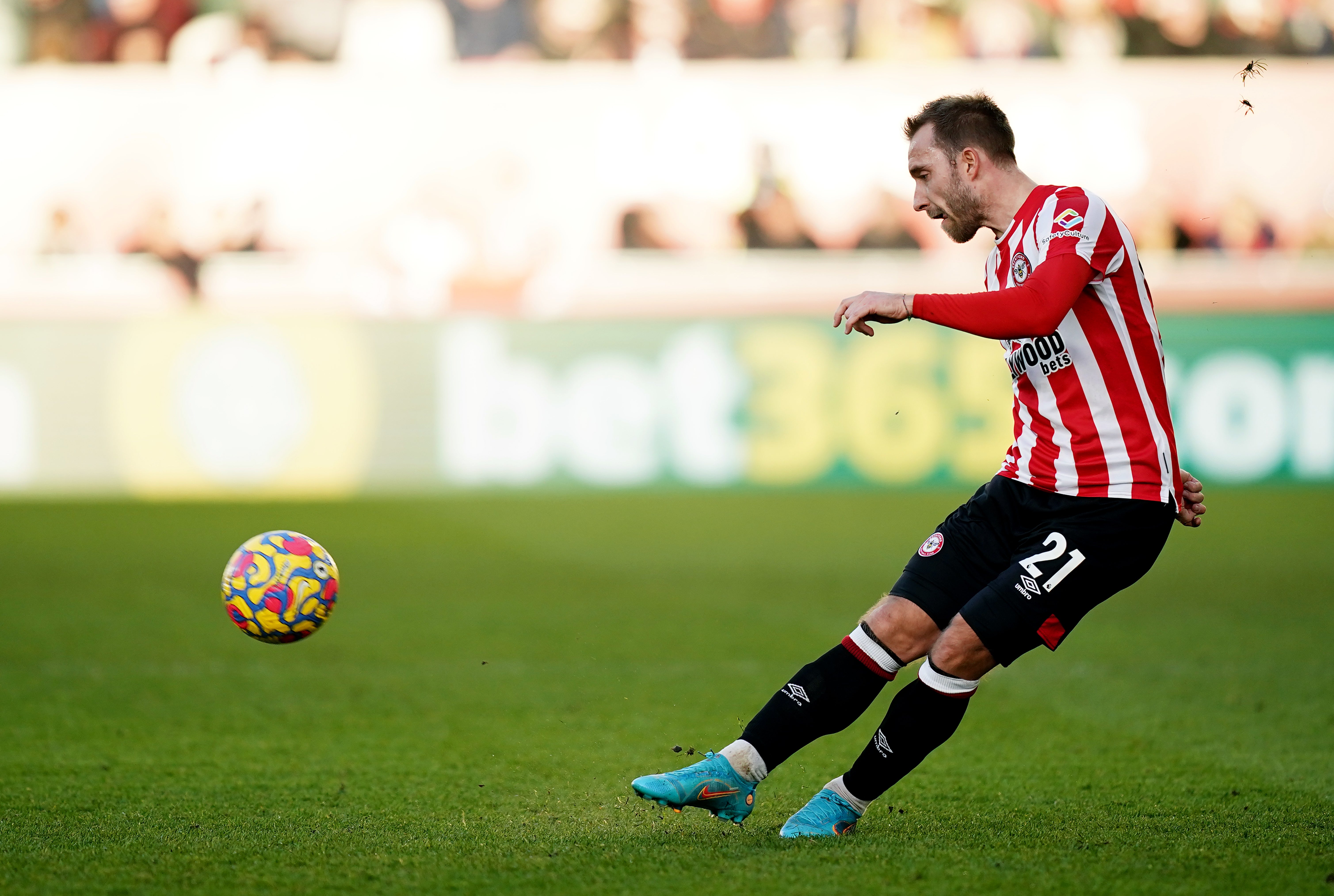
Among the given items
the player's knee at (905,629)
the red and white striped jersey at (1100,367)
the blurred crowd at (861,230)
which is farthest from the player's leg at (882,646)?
the blurred crowd at (861,230)

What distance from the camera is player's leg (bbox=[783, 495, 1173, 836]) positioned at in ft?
11.0

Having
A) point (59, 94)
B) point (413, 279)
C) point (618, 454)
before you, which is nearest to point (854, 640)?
point (618, 454)

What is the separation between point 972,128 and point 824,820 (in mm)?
1750

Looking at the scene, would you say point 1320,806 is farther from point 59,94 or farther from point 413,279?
point 59,94

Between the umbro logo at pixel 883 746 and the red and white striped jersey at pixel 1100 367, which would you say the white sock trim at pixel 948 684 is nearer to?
the umbro logo at pixel 883 746

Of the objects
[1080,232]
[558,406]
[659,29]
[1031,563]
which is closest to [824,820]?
[1031,563]

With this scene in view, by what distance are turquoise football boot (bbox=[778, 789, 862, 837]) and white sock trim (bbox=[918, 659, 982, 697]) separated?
0.38 metres

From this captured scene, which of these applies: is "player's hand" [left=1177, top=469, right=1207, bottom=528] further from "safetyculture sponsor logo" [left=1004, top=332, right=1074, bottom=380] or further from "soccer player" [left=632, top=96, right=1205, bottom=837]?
"safetyculture sponsor logo" [left=1004, top=332, right=1074, bottom=380]

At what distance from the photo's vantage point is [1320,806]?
12.8ft

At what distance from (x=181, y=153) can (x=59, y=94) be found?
5.21 feet

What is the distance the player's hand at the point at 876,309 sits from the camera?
3.29m

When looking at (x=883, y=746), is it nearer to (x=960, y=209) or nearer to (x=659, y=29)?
(x=960, y=209)

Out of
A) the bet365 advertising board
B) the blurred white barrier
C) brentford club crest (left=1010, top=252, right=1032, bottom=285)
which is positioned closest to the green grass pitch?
brentford club crest (left=1010, top=252, right=1032, bottom=285)

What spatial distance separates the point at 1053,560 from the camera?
3.38m
